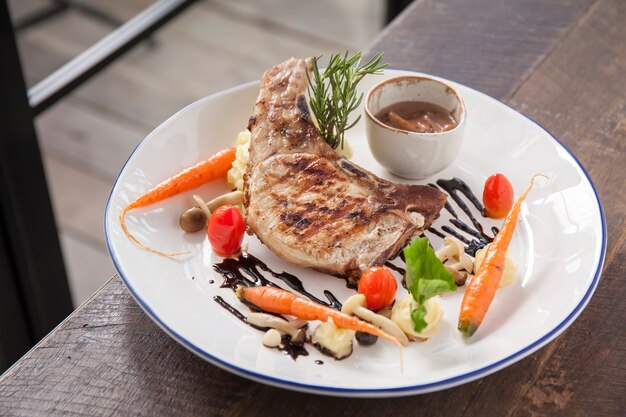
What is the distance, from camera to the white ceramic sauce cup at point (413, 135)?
2354mm

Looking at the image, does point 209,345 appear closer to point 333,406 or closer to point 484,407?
point 333,406

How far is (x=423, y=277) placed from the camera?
187 cm

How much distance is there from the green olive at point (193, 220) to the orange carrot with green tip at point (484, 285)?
81 cm

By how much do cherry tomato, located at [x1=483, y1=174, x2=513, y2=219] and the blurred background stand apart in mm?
3257

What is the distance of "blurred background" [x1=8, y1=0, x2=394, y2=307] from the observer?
17.1 feet

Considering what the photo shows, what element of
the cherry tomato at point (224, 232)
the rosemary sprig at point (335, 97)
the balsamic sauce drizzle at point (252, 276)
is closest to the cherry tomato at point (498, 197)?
the rosemary sprig at point (335, 97)

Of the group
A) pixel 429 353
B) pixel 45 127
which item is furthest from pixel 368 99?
pixel 45 127

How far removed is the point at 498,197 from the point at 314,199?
58 centimetres

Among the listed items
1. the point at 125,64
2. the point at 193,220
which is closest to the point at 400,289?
the point at 193,220

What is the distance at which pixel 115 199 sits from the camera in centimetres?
221

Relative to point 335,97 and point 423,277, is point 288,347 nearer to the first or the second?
point 423,277

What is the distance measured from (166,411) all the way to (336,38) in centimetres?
470

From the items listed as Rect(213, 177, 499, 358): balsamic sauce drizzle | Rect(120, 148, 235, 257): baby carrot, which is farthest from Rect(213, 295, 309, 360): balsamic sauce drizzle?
Rect(120, 148, 235, 257): baby carrot

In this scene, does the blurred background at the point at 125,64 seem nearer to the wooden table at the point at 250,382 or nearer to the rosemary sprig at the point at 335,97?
the rosemary sprig at the point at 335,97
